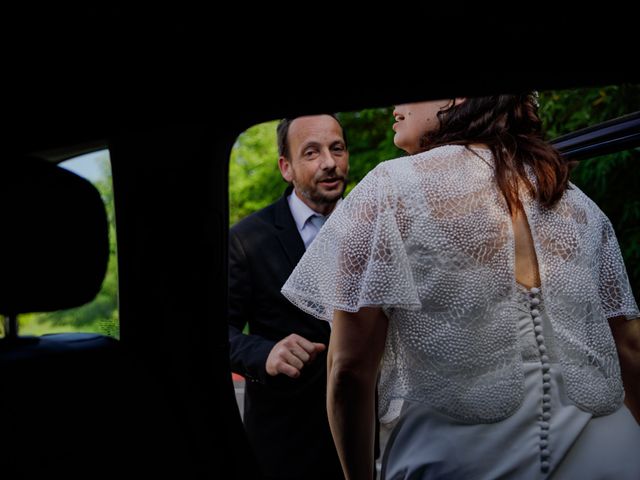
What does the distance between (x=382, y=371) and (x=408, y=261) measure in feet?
0.98

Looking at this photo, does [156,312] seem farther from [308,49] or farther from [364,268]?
[364,268]

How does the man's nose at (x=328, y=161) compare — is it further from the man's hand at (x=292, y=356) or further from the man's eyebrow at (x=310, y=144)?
the man's hand at (x=292, y=356)

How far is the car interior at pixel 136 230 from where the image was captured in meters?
1.01

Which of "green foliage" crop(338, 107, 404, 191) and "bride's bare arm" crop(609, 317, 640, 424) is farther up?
"green foliage" crop(338, 107, 404, 191)

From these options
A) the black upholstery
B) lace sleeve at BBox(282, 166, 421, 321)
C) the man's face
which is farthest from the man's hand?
the black upholstery

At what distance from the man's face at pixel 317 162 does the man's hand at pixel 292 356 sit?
0.83 m

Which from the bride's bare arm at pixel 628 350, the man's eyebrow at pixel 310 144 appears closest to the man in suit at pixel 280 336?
the man's eyebrow at pixel 310 144

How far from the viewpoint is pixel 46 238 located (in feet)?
3.56

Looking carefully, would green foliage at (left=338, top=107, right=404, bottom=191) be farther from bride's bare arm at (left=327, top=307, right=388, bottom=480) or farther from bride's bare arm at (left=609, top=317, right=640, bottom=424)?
bride's bare arm at (left=327, top=307, right=388, bottom=480)

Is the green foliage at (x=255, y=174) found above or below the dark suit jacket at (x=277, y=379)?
above

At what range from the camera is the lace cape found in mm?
1845

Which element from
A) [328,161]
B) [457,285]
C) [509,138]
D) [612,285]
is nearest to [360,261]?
[457,285]

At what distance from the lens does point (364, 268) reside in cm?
196

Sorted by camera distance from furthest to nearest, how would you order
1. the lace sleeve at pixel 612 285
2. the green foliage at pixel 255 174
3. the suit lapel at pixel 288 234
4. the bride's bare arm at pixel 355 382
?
the green foliage at pixel 255 174
the suit lapel at pixel 288 234
the lace sleeve at pixel 612 285
the bride's bare arm at pixel 355 382
